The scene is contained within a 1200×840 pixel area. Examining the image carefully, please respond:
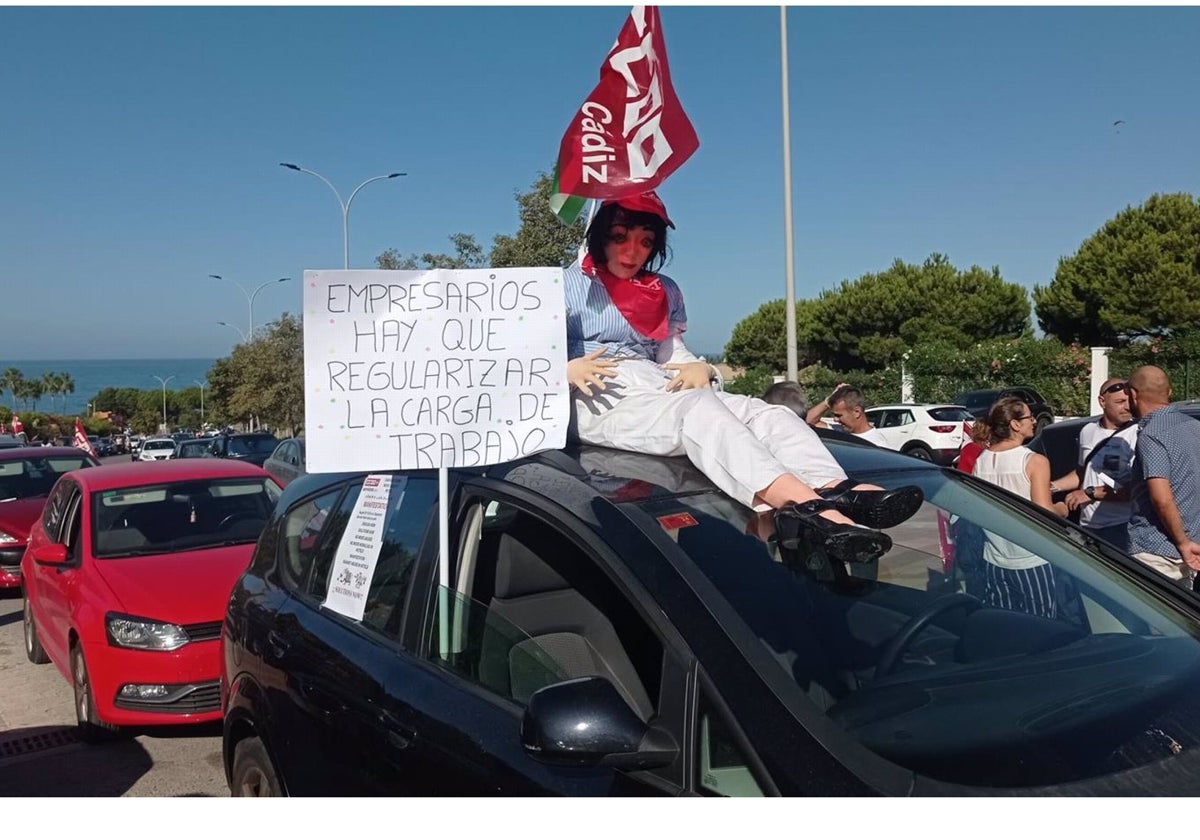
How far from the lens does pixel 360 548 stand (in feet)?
10.3

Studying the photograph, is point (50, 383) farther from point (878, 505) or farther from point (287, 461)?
point (878, 505)

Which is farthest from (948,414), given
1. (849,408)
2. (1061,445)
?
(849,408)

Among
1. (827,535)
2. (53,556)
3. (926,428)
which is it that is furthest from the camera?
(926,428)

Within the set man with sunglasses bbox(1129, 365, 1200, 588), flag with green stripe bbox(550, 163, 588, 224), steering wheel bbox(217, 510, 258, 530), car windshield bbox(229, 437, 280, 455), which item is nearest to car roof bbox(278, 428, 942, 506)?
flag with green stripe bbox(550, 163, 588, 224)

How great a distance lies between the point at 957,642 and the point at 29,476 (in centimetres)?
1051

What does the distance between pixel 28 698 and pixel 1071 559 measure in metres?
6.18

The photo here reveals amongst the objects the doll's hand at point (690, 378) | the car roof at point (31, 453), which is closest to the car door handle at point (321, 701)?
the doll's hand at point (690, 378)

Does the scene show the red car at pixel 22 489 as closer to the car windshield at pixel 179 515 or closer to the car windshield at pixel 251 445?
the car windshield at pixel 179 515

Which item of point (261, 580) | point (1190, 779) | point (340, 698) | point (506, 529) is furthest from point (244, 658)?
point (1190, 779)

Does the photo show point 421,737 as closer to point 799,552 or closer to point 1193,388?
point 799,552

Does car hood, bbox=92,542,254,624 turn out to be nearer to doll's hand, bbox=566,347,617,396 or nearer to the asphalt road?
the asphalt road

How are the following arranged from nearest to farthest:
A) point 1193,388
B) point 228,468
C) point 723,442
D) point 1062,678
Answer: point 1062,678
point 723,442
point 228,468
point 1193,388

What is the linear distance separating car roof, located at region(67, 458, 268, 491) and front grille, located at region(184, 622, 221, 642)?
175cm

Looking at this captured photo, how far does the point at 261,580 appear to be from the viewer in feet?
12.2
